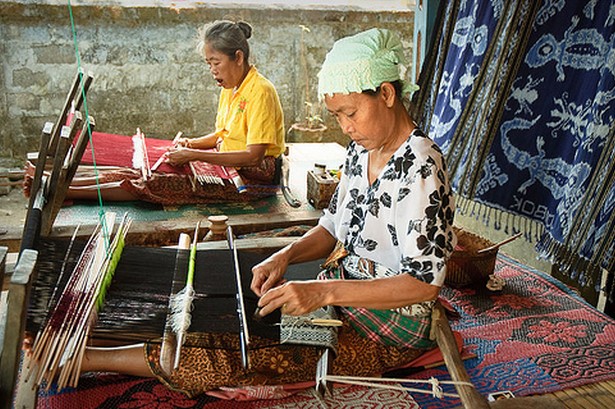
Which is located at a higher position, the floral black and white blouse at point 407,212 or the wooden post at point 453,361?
the floral black and white blouse at point 407,212

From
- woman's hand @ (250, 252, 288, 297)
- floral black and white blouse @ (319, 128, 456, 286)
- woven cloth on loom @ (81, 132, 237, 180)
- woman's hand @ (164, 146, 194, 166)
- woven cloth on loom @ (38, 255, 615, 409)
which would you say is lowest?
woven cloth on loom @ (38, 255, 615, 409)

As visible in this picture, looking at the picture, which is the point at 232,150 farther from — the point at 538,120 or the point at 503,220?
the point at 538,120

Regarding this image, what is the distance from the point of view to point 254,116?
391 centimetres

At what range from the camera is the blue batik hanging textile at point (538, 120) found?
2.33 m

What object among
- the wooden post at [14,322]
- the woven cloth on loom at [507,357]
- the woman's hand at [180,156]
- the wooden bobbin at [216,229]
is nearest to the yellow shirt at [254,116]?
the woman's hand at [180,156]

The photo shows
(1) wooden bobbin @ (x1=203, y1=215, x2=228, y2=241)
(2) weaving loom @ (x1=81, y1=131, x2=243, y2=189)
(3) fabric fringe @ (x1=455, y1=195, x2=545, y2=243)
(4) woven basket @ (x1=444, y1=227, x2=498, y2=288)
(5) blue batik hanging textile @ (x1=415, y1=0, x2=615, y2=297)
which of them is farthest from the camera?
(2) weaving loom @ (x1=81, y1=131, x2=243, y2=189)

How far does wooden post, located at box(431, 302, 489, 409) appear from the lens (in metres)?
1.69

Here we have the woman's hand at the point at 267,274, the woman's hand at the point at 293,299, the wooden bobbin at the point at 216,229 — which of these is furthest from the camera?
the wooden bobbin at the point at 216,229

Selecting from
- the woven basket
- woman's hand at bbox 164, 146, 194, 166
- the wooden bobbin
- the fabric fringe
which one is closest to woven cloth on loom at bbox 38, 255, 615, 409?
the woven basket

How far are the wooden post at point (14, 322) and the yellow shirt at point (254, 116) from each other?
8.47 feet

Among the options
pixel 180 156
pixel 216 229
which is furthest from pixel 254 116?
pixel 216 229

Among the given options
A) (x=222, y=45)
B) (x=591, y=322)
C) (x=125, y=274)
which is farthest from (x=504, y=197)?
(x=222, y=45)

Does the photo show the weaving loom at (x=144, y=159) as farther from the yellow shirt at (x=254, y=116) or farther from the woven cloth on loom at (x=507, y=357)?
the woven cloth on loom at (x=507, y=357)

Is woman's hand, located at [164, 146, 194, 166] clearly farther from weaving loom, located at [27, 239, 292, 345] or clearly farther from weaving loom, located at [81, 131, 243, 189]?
weaving loom, located at [27, 239, 292, 345]
